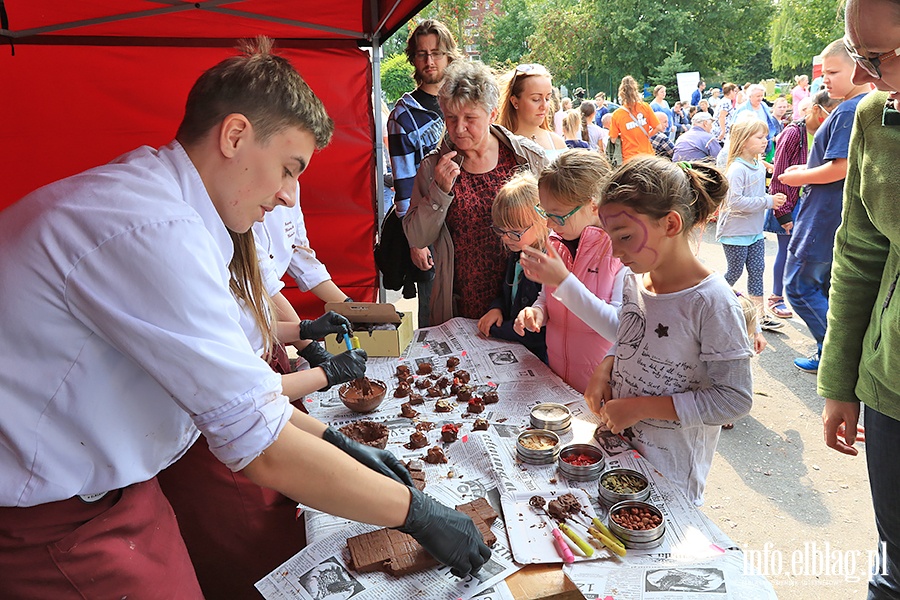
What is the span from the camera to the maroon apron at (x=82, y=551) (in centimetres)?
133

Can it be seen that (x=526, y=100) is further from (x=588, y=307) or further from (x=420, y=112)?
(x=588, y=307)

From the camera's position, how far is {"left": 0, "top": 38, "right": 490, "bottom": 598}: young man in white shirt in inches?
46.9

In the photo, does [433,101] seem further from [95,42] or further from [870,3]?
[870,3]

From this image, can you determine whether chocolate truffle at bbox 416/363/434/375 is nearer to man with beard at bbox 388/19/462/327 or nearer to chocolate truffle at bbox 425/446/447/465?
chocolate truffle at bbox 425/446/447/465

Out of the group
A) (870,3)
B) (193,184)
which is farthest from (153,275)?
(870,3)

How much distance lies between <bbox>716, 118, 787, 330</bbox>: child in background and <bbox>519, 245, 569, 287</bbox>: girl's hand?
11.5 feet

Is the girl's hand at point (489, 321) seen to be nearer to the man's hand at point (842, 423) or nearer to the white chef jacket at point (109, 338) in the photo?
the man's hand at point (842, 423)

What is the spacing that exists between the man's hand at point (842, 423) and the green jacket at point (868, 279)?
0.03 m

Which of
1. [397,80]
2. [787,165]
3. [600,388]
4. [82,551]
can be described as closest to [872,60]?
[600,388]

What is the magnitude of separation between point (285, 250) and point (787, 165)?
14.7 feet

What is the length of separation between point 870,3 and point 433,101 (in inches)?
133

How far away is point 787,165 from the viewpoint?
5473 millimetres

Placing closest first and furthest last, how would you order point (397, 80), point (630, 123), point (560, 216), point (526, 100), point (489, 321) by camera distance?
point (560, 216)
point (489, 321)
point (526, 100)
point (630, 123)
point (397, 80)

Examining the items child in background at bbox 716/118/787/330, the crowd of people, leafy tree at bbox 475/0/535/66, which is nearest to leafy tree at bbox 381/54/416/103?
child in background at bbox 716/118/787/330
